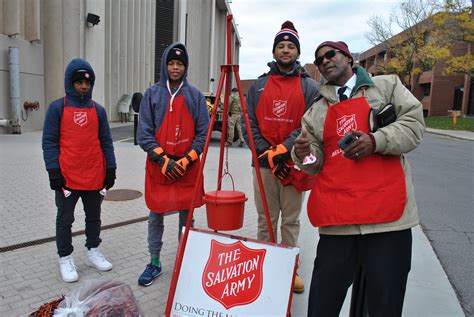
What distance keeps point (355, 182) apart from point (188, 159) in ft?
5.06

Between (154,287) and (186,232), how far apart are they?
3.52 feet

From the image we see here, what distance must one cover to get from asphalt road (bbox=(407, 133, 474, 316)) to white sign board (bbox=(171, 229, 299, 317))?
1704 millimetres

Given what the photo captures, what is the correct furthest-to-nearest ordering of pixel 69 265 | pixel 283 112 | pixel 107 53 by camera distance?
pixel 107 53
pixel 69 265
pixel 283 112

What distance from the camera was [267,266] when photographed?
2473 millimetres

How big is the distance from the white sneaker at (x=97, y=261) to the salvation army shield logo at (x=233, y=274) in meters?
1.54

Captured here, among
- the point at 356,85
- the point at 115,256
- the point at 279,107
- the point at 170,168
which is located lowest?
the point at 115,256

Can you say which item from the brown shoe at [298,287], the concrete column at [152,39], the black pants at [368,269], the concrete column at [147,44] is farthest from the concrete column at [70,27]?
the black pants at [368,269]

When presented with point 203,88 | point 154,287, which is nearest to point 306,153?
point 154,287

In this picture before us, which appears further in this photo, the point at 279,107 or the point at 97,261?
the point at 97,261

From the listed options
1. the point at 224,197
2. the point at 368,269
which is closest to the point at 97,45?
the point at 224,197

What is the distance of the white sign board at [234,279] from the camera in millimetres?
2424

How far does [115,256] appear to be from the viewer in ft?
13.3

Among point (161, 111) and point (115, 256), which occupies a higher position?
point (161, 111)

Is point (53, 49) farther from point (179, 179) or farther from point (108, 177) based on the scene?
point (179, 179)
